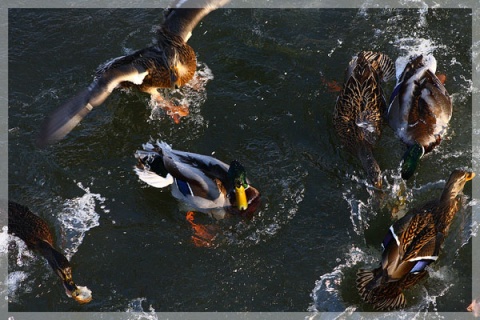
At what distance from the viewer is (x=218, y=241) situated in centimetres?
756

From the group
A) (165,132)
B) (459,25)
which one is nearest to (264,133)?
(165,132)

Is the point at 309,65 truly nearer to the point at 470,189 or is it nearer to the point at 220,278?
the point at 470,189

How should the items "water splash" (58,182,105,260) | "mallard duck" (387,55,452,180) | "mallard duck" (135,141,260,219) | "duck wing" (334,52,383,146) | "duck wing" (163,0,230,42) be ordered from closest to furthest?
"mallard duck" (135,141,260,219) → "water splash" (58,182,105,260) → "mallard duck" (387,55,452,180) → "duck wing" (334,52,383,146) → "duck wing" (163,0,230,42)

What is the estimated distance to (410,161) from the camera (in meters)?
7.67

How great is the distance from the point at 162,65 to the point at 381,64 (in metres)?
2.46

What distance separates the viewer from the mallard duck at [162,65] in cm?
811

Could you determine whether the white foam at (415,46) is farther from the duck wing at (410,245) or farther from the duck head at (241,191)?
the duck head at (241,191)

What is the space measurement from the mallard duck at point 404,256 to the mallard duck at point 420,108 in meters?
0.87

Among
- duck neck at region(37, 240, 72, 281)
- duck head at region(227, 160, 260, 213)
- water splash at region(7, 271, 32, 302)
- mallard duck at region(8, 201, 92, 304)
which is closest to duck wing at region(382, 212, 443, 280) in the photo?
duck head at region(227, 160, 260, 213)

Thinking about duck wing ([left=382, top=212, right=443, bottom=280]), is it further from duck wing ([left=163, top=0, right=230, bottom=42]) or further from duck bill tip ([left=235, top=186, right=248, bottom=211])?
duck wing ([left=163, top=0, right=230, bottom=42])

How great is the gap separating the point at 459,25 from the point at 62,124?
498cm

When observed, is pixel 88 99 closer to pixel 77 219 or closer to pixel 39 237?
pixel 77 219

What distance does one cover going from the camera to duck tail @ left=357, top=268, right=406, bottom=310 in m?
6.84

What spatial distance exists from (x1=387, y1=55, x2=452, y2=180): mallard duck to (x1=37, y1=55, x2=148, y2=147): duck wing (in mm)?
2812
